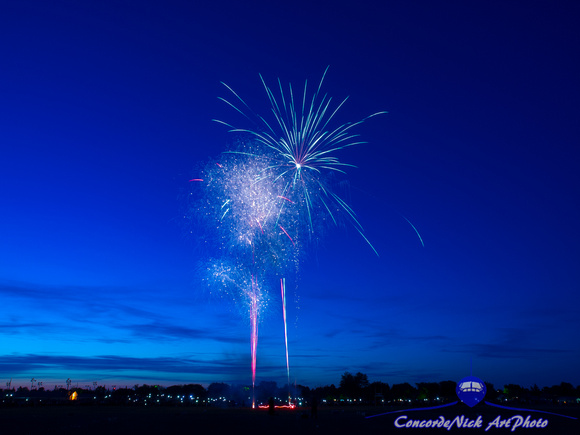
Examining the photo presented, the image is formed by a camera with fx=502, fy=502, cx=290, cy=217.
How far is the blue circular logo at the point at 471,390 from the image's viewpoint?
162 feet

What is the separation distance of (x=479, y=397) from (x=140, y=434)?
36.2 meters

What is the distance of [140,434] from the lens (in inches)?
1005

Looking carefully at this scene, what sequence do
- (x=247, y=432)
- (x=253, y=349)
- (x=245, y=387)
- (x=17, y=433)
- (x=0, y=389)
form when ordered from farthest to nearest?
(x=0, y=389) → (x=245, y=387) → (x=253, y=349) → (x=247, y=432) → (x=17, y=433)

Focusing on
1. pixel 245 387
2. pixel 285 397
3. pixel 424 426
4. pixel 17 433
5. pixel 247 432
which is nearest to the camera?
pixel 17 433

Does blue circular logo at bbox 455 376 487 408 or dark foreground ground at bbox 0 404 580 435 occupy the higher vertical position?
blue circular logo at bbox 455 376 487 408

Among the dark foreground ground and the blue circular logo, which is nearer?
the dark foreground ground

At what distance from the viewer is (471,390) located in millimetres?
49625

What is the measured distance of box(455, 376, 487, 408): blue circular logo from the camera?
49.4m

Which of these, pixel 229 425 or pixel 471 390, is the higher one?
pixel 471 390

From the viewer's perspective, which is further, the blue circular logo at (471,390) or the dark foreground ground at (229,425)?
the blue circular logo at (471,390)

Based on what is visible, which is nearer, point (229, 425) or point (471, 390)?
point (229, 425)

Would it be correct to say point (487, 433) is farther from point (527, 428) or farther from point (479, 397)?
point (479, 397)

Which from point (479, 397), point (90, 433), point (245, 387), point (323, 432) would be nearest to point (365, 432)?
point (323, 432)

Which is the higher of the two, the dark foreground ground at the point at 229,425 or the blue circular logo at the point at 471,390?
the blue circular logo at the point at 471,390
